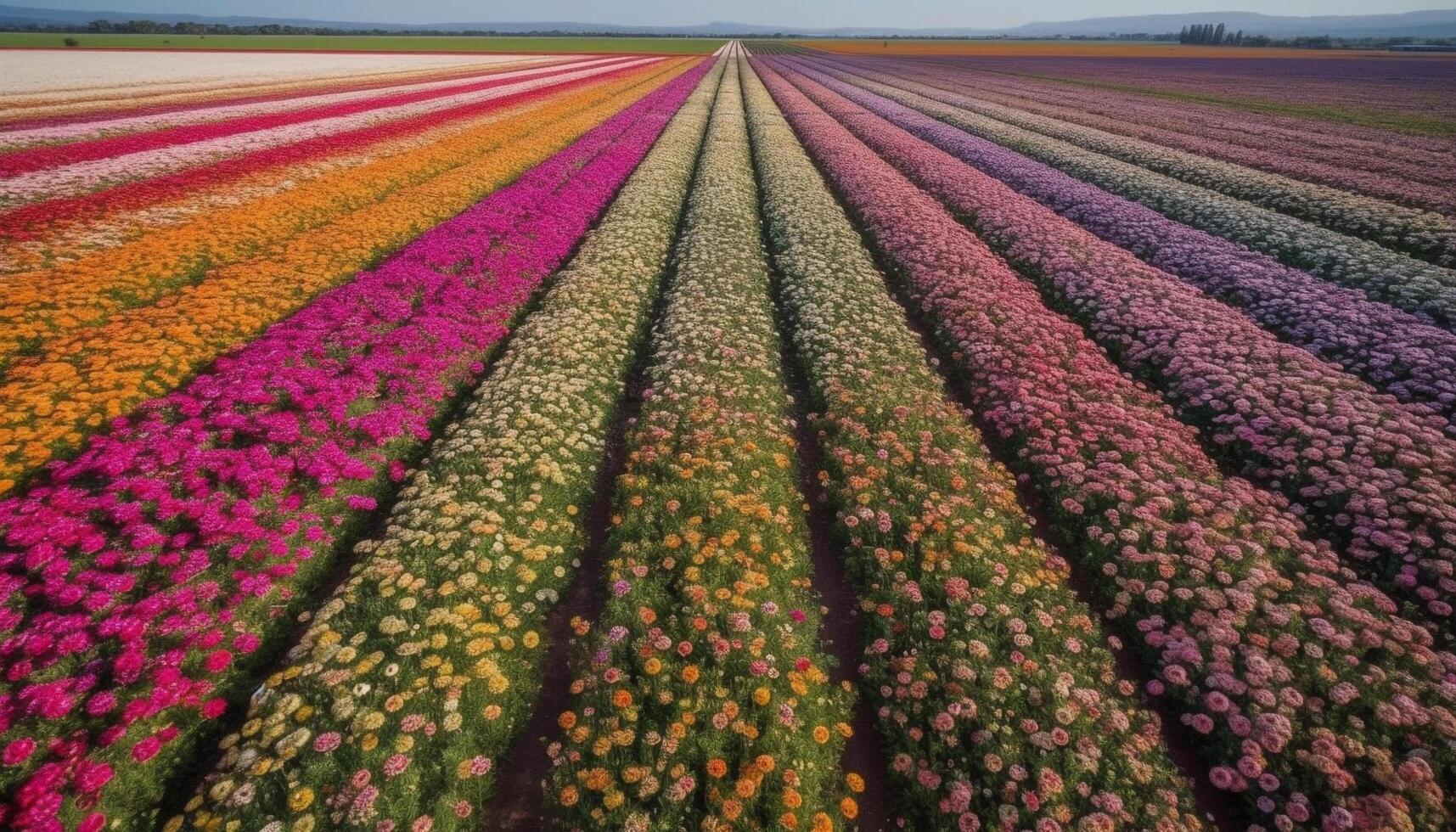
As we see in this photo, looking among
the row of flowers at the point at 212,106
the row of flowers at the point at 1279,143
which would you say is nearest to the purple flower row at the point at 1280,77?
the row of flowers at the point at 1279,143

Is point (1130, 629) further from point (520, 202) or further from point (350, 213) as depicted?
point (350, 213)

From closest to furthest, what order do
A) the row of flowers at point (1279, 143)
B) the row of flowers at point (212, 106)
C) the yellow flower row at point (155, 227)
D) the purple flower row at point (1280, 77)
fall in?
the yellow flower row at point (155, 227)
the row of flowers at point (1279, 143)
the row of flowers at point (212, 106)
the purple flower row at point (1280, 77)

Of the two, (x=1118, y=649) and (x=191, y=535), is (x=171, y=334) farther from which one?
(x=1118, y=649)

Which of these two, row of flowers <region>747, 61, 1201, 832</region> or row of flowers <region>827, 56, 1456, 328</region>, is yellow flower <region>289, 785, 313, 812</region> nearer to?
row of flowers <region>747, 61, 1201, 832</region>

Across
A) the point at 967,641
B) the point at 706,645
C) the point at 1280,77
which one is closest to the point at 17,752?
the point at 706,645

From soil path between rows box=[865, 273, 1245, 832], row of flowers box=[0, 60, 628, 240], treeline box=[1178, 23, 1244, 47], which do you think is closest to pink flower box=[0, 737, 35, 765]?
soil path between rows box=[865, 273, 1245, 832]

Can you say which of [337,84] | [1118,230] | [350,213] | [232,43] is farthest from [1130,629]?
[232,43]

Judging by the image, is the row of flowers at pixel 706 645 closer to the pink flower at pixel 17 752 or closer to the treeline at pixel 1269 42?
the pink flower at pixel 17 752
